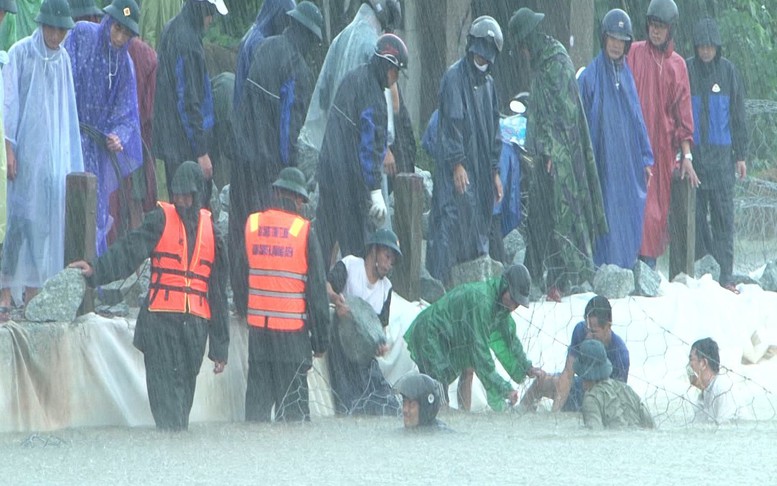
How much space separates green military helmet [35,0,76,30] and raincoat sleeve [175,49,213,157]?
29.9 inches

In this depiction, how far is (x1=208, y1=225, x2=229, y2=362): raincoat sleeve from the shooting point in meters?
10.2

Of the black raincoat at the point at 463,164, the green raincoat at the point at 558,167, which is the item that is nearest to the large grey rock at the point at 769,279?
the green raincoat at the point at 558,167

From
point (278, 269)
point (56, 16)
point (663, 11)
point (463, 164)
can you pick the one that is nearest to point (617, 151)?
point (663, 11)

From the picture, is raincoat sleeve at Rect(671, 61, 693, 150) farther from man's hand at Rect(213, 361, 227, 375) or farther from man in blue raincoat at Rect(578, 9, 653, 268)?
man's hand at Rect(213, 361, 227, 375)

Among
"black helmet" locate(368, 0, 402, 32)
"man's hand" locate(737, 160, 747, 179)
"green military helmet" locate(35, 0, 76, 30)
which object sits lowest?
"man's hand" locate(737, 160, 747, 179)

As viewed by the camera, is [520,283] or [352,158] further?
[352,158]

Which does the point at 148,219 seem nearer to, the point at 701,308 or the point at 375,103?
the point at 375,103

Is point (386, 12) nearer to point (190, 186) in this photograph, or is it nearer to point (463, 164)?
point (463, 164)

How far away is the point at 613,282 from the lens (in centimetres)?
1317

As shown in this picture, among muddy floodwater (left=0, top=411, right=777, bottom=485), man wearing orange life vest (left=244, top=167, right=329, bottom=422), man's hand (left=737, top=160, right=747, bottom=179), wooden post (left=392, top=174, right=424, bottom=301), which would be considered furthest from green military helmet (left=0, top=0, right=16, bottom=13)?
man's hand (left=737, top=160, right=747, bottom=179)

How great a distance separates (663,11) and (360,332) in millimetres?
4452

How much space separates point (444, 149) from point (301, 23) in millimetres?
1708

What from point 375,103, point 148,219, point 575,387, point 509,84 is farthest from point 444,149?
point 509,84

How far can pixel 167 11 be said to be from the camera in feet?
45.7
